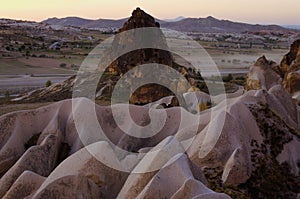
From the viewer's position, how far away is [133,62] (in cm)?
4797

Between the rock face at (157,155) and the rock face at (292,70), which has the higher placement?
the rock face at (157,155)

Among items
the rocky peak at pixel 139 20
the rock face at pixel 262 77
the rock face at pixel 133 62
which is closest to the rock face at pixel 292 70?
the rock face at pixel 262 77

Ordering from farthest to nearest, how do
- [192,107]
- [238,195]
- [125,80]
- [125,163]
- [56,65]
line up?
[56,65], [125,80], [192,107], [125,163], [238,195]

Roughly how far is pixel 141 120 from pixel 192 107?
732 cm

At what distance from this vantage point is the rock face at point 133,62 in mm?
44109

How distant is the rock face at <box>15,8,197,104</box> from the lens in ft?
145

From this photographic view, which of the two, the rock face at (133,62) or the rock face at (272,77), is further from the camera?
the rock face at (133,62)

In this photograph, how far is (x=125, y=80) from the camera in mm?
44750

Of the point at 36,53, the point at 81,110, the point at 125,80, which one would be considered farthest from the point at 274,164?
the point at 36,53

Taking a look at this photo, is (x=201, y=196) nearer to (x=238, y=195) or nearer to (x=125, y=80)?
(x=238, y=195)

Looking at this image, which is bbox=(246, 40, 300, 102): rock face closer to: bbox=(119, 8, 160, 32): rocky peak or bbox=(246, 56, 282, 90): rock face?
bbox=(246, 56, 282, 90): rock face

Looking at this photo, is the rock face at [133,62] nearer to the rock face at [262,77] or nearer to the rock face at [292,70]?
the rock face at [292,70]

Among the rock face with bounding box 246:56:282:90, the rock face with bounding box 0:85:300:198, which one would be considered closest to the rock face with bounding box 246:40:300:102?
the rock face with bounding box 246:56:282:90

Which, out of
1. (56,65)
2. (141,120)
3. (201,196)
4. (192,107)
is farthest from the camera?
(56,65)
